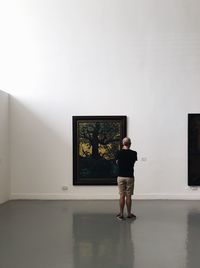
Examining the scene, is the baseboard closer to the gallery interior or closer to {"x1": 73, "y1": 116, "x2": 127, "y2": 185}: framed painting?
the gallery interior

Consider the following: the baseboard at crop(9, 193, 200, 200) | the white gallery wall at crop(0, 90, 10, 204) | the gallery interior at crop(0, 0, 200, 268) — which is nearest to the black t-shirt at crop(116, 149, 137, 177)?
the gallery interior at crop(0, 0, 200, 268)

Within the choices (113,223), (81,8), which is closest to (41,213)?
(113,223)

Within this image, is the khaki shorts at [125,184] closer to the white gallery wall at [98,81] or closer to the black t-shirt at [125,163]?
the black t-shirt at [125,163]

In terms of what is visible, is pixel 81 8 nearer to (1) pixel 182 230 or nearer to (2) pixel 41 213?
(2) pixel 41 213

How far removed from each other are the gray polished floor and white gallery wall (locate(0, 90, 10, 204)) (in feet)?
3.89

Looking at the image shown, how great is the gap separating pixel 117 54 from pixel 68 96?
1.91 meters

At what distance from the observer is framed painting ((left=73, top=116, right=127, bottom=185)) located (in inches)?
403

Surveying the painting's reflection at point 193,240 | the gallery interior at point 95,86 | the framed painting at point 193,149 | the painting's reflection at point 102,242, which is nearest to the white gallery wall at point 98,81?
the gallery interior at point 95,86

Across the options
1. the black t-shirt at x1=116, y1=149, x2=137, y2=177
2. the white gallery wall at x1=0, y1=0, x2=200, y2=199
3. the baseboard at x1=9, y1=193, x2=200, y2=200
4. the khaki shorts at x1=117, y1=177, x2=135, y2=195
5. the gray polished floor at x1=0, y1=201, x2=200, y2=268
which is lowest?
the baseboard at x1=9, y1=193, x2=200, y2=200

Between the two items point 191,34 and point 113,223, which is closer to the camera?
point 113,223

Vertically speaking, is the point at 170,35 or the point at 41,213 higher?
the point at 170,35

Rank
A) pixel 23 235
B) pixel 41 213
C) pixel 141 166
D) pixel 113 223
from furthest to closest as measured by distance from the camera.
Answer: pixel 141 166, pixel 41 213, pixel 113 223, pixel 23 235

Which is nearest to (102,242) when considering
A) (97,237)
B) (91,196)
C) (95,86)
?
(97,237)

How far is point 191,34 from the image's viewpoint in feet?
33.6
